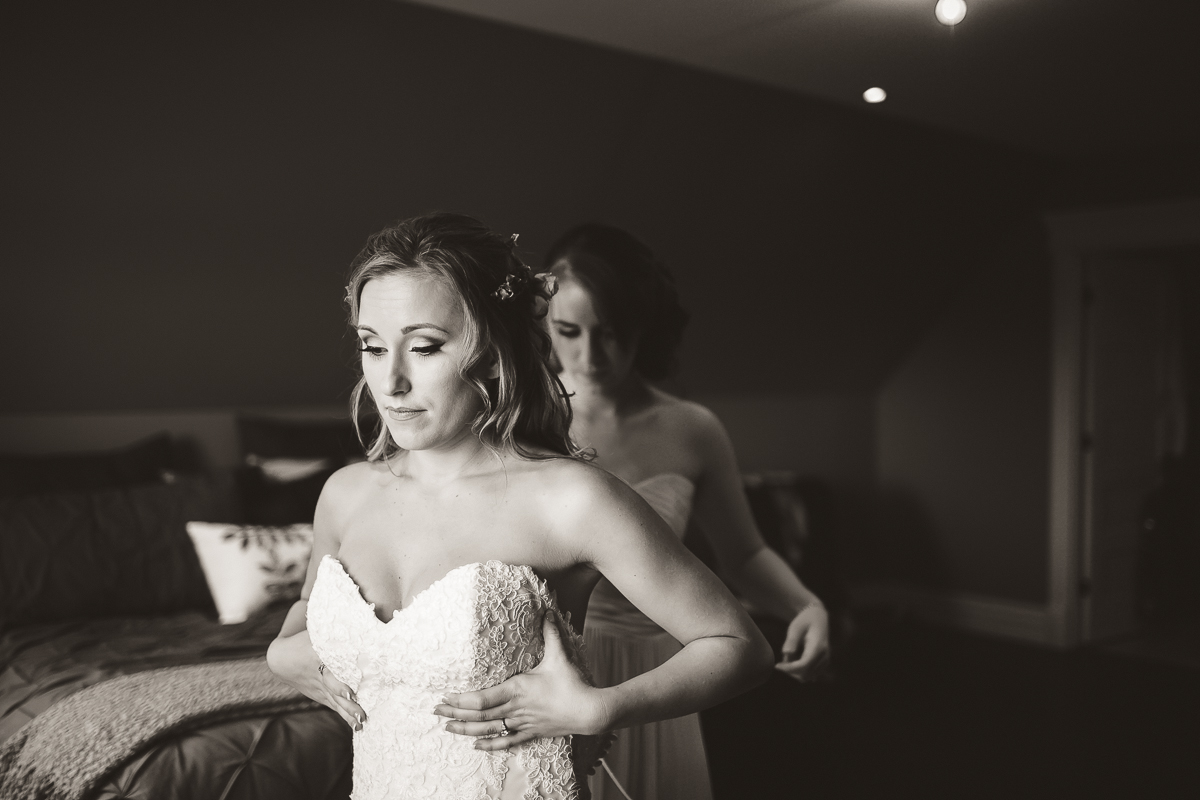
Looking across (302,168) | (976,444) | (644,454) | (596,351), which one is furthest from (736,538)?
(976,444)

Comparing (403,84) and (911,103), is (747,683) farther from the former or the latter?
(911,103)

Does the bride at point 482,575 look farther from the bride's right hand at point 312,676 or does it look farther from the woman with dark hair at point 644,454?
the woman with dark hair at point 644,454

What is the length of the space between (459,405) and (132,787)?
49.0 inches

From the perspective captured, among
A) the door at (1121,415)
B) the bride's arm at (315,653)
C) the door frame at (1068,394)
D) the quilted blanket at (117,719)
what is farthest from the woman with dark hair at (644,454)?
the door at (1121,415)

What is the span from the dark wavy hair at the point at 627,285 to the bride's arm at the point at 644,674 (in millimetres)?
738

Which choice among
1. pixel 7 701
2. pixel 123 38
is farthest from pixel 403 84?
pixel 7 701

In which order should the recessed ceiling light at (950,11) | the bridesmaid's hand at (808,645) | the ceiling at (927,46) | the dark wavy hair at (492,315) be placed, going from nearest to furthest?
1. the dark wavy hair at (492,315)
2. the bridesmaid's hand at (808,645)
3. the recessed ceiling light at (950,11)
4. the ceiling at (927,46)

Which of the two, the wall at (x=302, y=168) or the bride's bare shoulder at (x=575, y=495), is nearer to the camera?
the bride's bare shoulder at (x=575, y=495)

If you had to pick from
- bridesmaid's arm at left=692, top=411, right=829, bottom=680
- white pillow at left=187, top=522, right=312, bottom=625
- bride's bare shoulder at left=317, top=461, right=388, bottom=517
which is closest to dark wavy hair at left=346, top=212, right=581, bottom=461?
bride's bare shoulder at left=317, top=461, right=388, bottom=517

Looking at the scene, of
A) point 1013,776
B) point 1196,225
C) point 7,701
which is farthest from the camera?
point 1196,225

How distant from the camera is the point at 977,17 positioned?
296cm

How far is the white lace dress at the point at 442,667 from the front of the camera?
4.75ft

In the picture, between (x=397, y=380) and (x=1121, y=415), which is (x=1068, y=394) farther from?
(x=397, y=380)

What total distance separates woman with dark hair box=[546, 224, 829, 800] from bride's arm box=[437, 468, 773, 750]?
59cm
